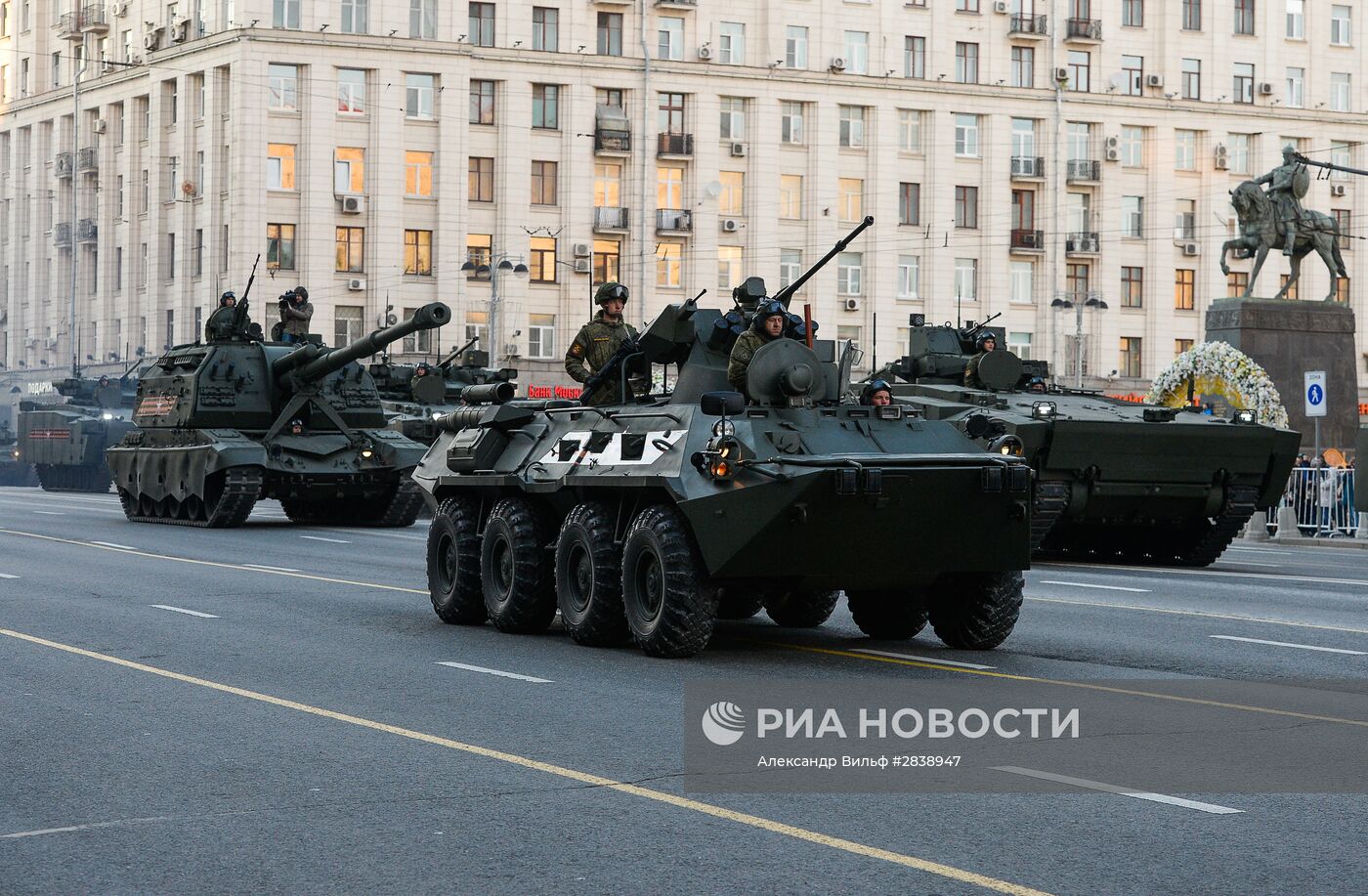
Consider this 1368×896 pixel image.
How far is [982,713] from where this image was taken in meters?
10.4

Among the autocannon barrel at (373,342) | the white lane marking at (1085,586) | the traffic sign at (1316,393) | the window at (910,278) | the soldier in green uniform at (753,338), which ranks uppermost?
the window at (910,278)

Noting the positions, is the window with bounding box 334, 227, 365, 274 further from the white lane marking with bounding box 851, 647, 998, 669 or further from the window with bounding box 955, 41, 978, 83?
the white lane marking with bounding box 851, 647, 998, 669

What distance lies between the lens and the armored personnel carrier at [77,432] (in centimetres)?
4859

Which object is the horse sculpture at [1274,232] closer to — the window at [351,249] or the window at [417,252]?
the window at [417,252]

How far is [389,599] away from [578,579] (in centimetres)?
425

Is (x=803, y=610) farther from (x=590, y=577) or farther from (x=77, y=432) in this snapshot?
(x=77, y=432)

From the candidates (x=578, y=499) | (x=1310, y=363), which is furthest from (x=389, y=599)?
(x=1310, y=363)

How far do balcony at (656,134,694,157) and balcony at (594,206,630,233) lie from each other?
90.0 inches

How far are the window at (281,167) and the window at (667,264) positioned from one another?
12018 mm

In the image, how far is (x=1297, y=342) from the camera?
3709 cm

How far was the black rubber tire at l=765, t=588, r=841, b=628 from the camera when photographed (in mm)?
14953

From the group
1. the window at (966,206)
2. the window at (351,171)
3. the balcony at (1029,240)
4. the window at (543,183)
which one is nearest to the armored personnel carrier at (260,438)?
the window at (351,171)

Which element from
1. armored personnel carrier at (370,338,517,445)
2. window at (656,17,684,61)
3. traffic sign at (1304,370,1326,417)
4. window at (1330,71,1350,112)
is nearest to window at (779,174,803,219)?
window at (656,17,684,61)

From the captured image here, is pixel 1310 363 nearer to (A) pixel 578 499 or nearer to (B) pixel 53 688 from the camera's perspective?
(A) pixel 578 499
